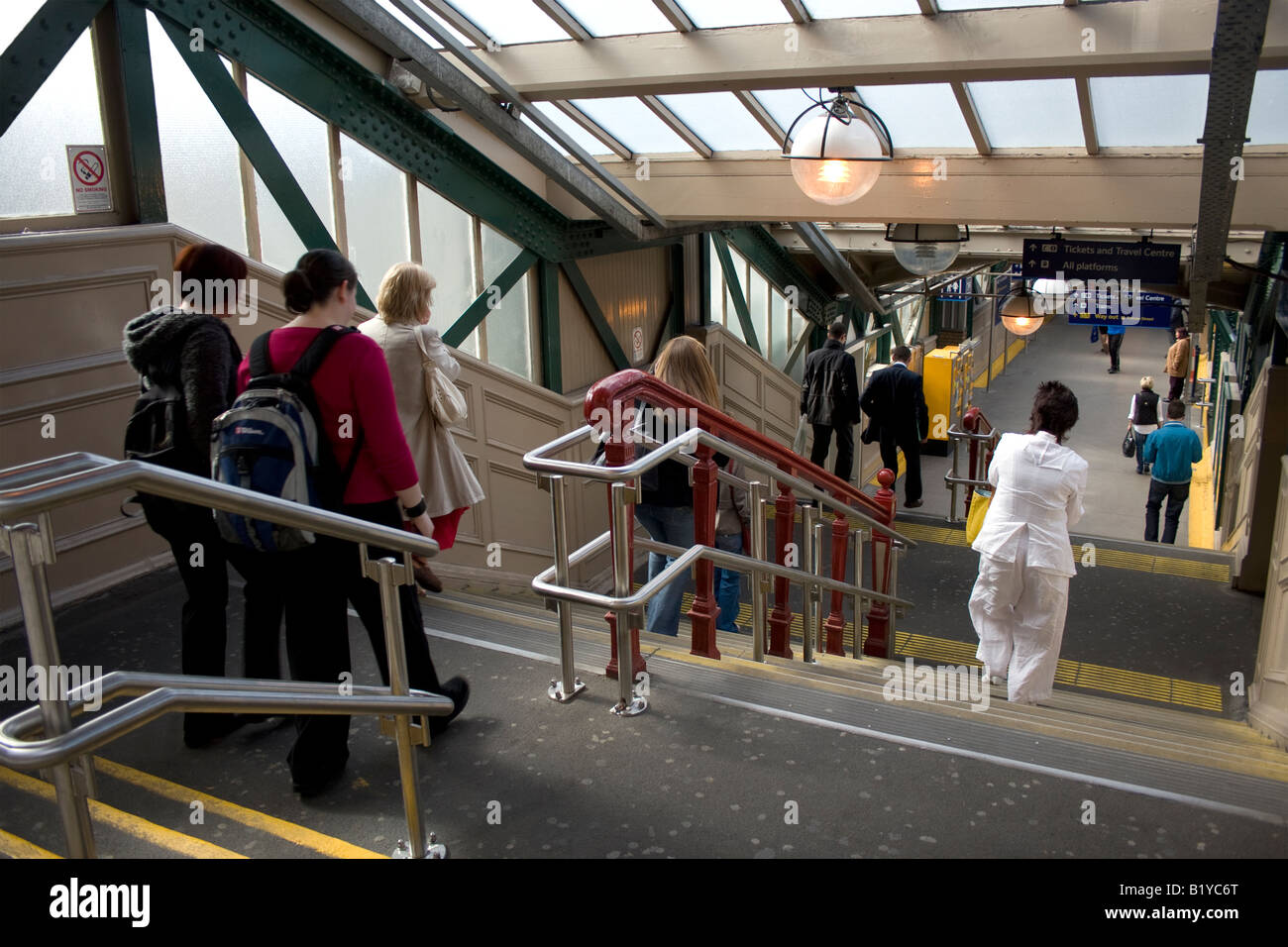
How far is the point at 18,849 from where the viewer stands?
2.27 meters

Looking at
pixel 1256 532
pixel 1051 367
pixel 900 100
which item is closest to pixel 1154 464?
pixel 1256 532

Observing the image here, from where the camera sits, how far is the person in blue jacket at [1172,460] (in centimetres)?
883

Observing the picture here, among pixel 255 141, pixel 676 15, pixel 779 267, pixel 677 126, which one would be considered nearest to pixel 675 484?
pixel 676 15

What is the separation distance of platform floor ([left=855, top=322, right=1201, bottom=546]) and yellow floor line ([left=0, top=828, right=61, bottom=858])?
24.6 ft

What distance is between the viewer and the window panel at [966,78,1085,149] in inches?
243

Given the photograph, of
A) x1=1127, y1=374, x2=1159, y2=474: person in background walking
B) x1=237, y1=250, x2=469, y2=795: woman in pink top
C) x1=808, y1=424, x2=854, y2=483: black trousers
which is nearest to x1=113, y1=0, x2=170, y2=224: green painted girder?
x1=237, y1=250, x2=469, y2=795: woman in pink top

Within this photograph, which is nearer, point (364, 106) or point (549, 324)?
point (364, 106)

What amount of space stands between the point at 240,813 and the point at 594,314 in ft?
22.4

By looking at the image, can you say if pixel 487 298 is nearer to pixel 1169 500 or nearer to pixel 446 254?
pixel 446 254

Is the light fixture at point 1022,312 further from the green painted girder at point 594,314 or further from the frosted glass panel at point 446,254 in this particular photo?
the frosted glass panel at point 446,254

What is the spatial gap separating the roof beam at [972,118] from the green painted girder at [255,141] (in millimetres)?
3759

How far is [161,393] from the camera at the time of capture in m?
2.90

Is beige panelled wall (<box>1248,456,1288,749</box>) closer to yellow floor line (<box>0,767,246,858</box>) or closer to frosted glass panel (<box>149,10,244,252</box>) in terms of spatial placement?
yellow floor line (<box>0,767,246,858</box>)

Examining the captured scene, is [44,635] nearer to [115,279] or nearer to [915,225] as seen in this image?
[115,279]
